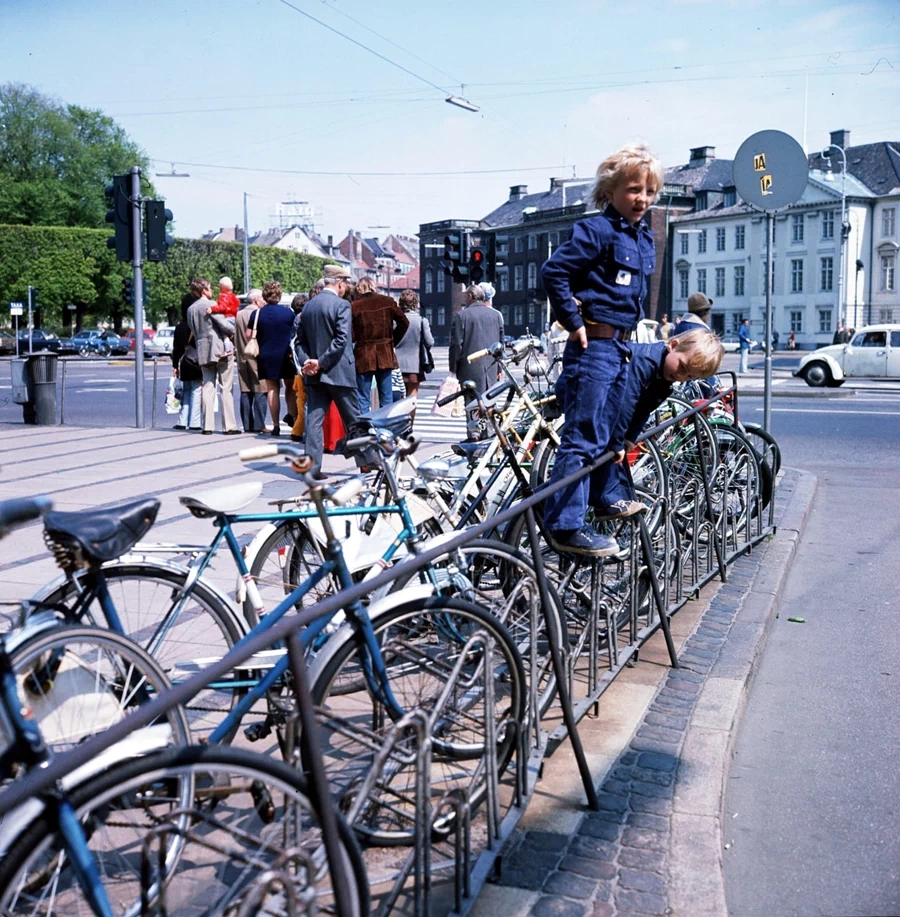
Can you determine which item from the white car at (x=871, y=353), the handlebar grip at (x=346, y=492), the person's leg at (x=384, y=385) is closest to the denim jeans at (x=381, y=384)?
the person's leg at (x=384, y=385)

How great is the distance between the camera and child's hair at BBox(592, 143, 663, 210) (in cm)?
491

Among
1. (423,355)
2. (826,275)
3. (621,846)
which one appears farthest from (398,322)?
(826,275)

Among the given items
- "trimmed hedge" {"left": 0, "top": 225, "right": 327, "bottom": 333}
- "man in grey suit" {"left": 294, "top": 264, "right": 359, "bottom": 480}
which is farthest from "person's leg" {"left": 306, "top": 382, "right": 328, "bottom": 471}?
"trimmed hedge" {"left": 0, "top": 225, "right": 327, "bottom": 333}

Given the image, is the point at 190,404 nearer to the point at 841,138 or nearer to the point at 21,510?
the point at 21,510

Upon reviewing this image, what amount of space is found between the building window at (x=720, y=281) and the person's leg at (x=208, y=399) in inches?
2957

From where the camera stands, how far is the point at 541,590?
3.72 m

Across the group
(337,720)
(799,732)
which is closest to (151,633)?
(337,720)

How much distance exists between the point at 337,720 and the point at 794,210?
267ft

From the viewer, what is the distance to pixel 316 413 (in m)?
10.3

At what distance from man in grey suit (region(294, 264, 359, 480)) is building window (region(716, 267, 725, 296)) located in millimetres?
79135

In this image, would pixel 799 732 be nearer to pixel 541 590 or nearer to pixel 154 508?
pixel 541 590

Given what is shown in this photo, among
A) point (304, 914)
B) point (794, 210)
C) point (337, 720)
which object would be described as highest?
point (794, 210)

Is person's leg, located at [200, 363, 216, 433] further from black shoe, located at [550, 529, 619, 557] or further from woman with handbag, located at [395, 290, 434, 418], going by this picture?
black shoe, located at [550, 529, 619, 557]

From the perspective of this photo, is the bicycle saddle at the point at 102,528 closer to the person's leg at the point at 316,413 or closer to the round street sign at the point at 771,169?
the person's leg at the point at 316,413
